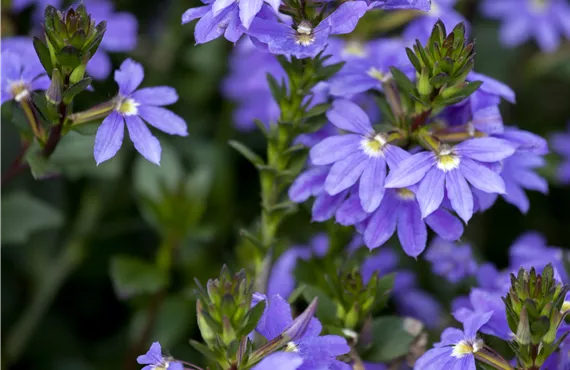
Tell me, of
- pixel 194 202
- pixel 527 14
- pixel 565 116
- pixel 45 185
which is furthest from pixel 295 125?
pixel 565 116

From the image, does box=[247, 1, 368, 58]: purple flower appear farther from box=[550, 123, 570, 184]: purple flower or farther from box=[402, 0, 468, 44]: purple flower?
box=[550, 123, 570, 184]: purple flower

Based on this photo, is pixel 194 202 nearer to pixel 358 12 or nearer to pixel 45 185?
pixel 45 185

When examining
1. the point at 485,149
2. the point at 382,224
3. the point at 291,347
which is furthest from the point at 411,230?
the point at 291,347

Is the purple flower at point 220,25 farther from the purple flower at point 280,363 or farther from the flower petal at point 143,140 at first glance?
the purple flower at point 280,363

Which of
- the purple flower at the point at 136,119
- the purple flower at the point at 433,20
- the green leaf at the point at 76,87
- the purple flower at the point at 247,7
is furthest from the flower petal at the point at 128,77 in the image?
the purple flower at the point at 433,20

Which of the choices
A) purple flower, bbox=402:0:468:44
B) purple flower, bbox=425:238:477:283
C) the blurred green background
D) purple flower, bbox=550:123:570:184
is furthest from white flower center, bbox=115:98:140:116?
purple flower, bbox=550:123:570:184

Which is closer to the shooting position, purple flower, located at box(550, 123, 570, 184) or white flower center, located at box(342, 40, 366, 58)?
white flower center, located at box(342, 40, 366, 58)
